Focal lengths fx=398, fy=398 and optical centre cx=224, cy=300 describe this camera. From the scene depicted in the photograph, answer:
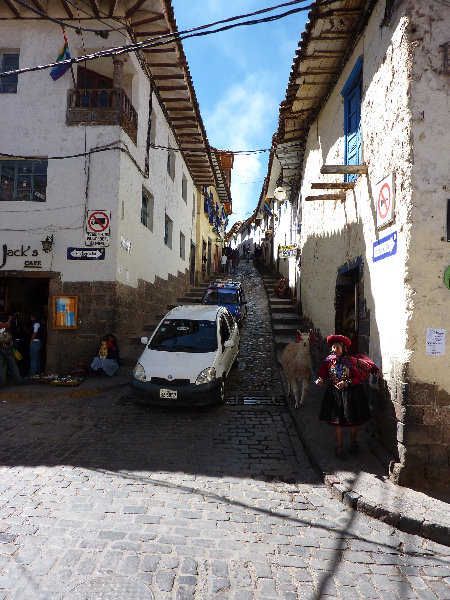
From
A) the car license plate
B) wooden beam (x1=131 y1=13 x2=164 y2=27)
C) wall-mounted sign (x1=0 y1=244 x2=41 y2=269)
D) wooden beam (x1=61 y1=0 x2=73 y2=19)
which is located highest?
wooden beam (x1=61 y1=0 x2=73 y2=19)

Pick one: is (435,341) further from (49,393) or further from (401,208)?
(49,393)

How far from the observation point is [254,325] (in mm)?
15711

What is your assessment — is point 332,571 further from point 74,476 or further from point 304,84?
point 304,84

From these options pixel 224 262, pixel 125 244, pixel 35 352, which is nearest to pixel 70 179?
pixel 125 244

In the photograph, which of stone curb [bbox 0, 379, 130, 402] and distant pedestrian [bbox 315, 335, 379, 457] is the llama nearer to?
distant pedestrian [bbox 315, 335, 379, 457]

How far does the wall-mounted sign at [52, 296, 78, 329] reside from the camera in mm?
10961

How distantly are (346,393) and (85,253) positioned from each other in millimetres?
8337

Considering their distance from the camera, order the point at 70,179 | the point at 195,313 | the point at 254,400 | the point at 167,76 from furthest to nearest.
→ the point at 167,76
the point at 70,179
the point at 195,313
the point at 254,400

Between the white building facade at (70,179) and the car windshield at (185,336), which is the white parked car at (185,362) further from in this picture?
the white building facade at (70,179)

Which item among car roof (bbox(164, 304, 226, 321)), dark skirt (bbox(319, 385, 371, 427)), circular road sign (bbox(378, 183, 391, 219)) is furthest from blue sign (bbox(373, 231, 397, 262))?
car roof (bbox(164, 304, 226, 321))

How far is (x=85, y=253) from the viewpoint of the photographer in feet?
36.3

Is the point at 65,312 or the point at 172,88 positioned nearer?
the point at 65,312

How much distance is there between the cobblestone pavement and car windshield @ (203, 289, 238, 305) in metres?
9.38

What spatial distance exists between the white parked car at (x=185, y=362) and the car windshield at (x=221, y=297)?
6.35 m
